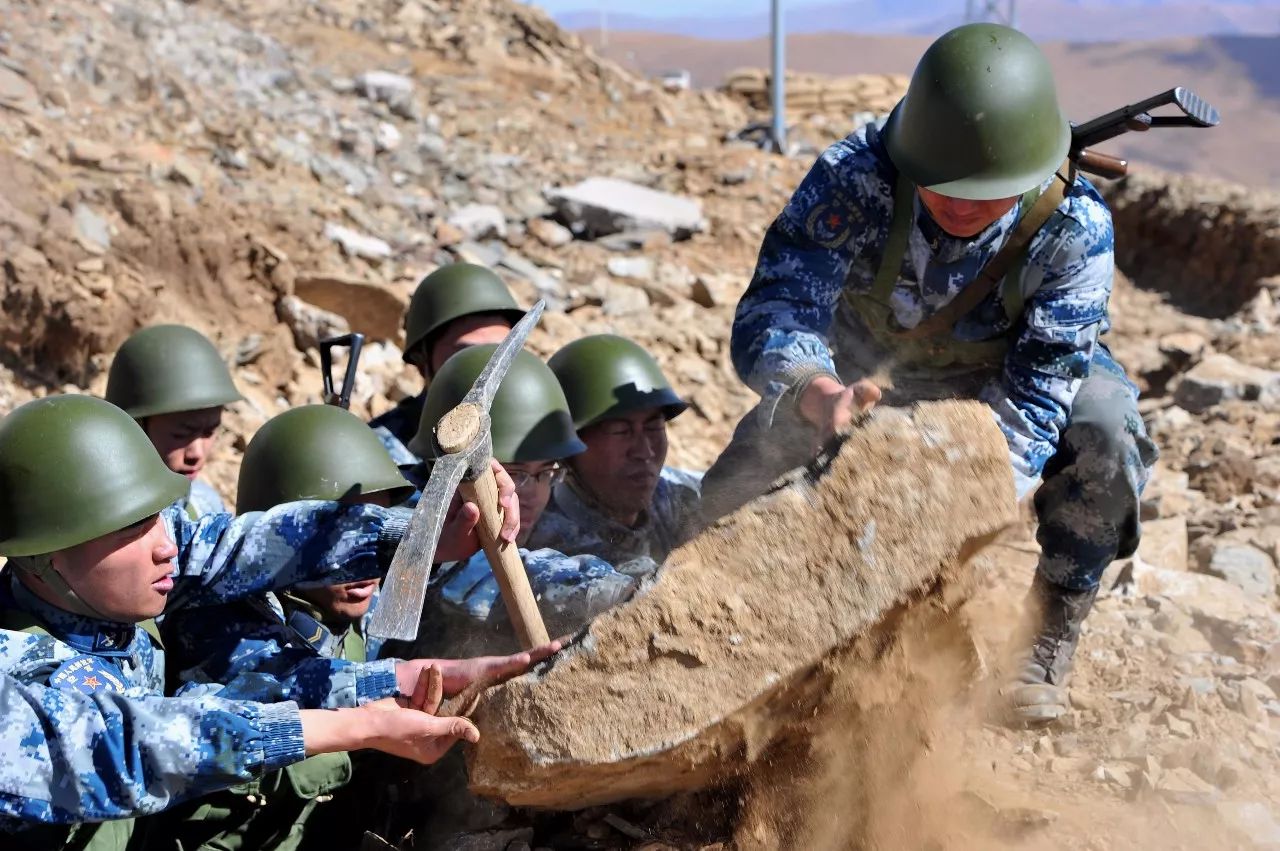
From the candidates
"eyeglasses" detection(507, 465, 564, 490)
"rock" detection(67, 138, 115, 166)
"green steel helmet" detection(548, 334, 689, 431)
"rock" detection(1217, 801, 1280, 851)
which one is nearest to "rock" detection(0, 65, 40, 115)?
"rock" detection(67, 138, 115, 166)

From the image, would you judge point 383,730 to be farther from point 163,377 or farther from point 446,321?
point 446,321

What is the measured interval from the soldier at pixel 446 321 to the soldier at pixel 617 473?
2.28 ft

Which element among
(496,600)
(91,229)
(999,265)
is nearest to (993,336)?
(999,265)

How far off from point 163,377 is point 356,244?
14.2ft

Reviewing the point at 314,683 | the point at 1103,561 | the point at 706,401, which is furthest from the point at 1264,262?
the point at 314,683

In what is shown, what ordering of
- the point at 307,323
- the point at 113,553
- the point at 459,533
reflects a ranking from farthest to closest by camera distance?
1. the point at 307,323
2. the point at 459,533
3. the point at 113,553

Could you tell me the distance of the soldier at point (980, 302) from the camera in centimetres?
332

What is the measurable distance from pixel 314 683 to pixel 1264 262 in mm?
11110

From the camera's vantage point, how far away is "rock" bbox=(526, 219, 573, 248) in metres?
10.6

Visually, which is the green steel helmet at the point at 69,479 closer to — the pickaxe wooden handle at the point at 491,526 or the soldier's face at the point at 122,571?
the soldier's face at the point at 122,571

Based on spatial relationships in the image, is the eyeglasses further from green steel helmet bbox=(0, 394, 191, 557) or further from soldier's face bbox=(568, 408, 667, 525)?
green steel helmet bbox=(0, 394, 191, 557)

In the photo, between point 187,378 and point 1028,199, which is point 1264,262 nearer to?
point 1028,199

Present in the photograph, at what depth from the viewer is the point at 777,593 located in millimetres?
2568

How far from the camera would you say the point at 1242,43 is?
2111 inches
